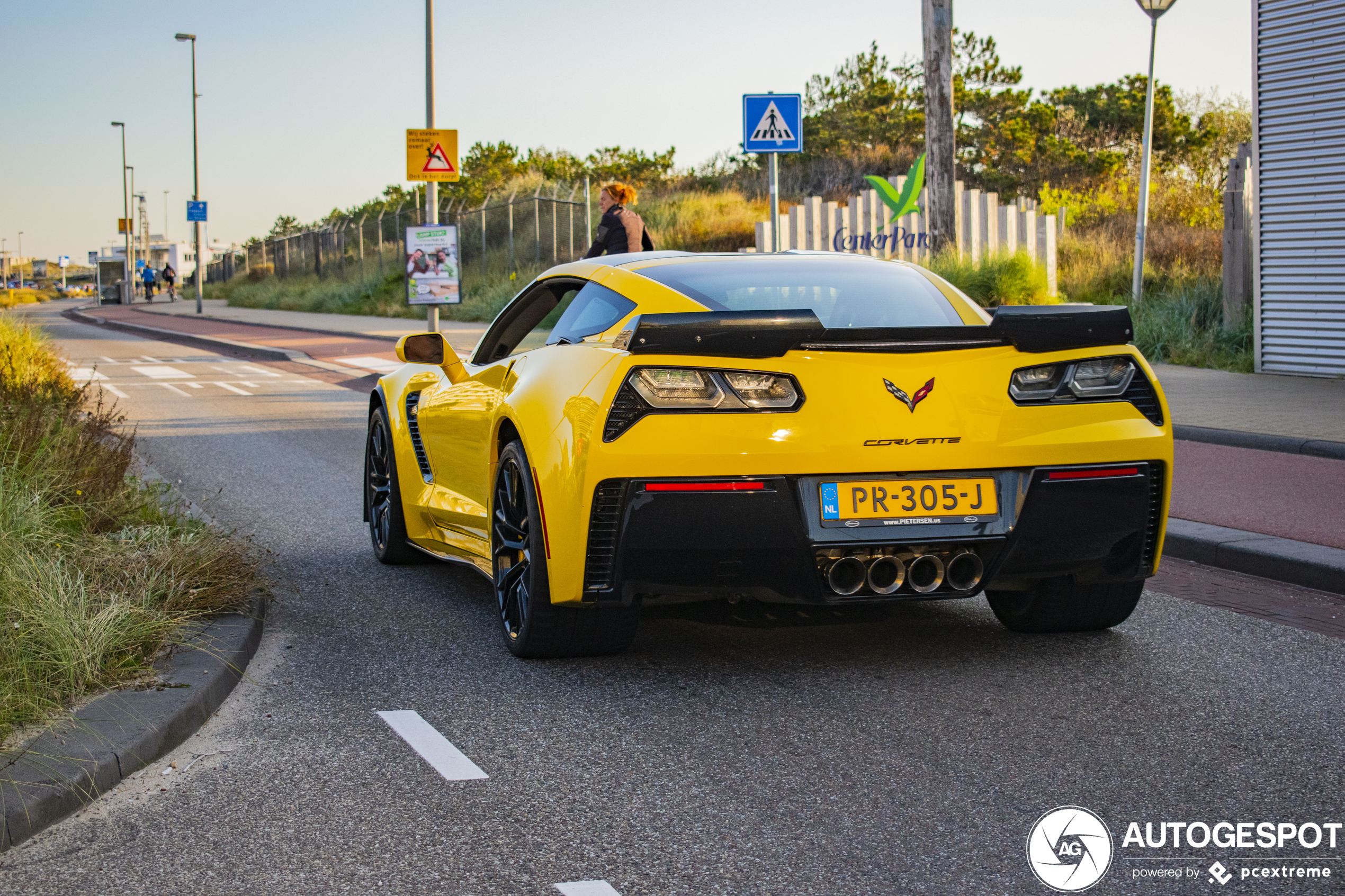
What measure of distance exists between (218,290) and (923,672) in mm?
64374

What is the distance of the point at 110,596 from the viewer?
4.86m

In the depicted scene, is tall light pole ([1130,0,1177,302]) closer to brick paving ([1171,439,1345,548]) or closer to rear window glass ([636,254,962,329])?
brick paving ([1171,439,1345,548])

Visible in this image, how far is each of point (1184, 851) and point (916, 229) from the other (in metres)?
21.9

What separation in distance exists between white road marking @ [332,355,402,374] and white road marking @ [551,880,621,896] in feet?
51.6

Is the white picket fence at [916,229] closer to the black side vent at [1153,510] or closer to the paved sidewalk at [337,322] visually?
the paved sidewalk at [337,322]

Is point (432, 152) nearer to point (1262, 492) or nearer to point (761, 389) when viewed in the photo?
point (1262, 492)

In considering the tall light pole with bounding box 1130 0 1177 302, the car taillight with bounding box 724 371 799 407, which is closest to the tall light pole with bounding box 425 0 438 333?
the tall light pole with bounding box 1130 0 1177 302

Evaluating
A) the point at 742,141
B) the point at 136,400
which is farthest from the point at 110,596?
the point at 136,400

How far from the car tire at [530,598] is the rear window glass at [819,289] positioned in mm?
859

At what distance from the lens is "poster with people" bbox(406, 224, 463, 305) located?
20.4 metres

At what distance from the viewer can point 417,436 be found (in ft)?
20.8

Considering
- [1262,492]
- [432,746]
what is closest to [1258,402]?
[1262,492]

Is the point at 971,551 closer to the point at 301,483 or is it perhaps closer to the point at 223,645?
the point at 223,645

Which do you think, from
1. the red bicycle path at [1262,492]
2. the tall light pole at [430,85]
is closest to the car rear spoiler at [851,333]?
the red bicycle path at [1262,492]
